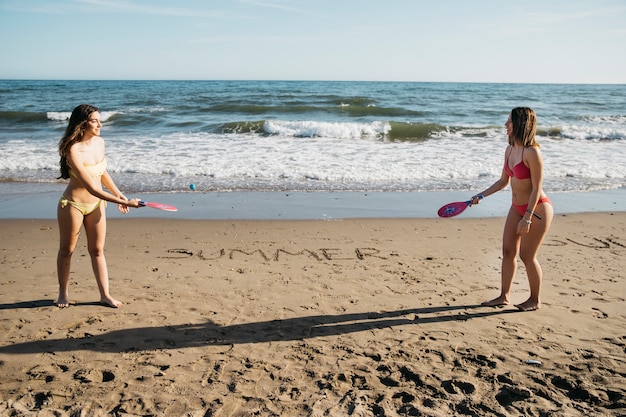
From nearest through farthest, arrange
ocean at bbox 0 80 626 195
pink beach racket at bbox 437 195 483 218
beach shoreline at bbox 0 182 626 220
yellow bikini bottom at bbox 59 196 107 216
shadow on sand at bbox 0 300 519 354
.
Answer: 1. shadow on sand at bbox 0 300 519 354
2. yellow bikini bottom at bbox 59 196 107 216
3. pink beach racket at bbox 437 195 483 218
4. beach shoreline at bbox 0 182 626 220
5. ocean at bbox 0 80 626 195

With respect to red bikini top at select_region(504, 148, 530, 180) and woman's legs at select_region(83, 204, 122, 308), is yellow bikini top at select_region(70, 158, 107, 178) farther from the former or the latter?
red bikini top at select_region(504, 148, 530, 180)

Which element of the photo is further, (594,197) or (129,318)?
(594,197)

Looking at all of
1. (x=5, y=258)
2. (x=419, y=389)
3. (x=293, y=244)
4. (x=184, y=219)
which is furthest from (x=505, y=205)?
(x=5, y=258)

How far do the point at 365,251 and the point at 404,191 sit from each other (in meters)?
3.66

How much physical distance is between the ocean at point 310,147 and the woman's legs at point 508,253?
509 centimetres

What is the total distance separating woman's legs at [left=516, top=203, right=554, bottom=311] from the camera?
4387mm

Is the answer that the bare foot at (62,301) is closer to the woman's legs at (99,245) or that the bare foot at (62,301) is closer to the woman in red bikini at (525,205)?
the woman's legs at (99,245)

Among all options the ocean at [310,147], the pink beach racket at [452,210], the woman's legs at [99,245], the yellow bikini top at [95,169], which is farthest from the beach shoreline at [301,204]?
the yellow bikini top at [95,169]

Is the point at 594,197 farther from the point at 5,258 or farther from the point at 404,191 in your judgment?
the point at 5,258

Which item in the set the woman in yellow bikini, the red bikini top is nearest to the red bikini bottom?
the red bikini top

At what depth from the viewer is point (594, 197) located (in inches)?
364

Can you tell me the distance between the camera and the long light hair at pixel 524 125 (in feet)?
13.9

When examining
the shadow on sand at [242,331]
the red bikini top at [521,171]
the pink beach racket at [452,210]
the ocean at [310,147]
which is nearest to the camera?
the shadow on sand at [242,331]

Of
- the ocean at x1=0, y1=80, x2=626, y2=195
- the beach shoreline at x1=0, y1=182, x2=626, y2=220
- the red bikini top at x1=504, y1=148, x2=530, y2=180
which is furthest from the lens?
the ocean at x1=0, y1=80, x2=626, y2=195
